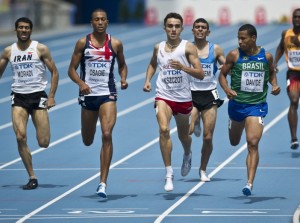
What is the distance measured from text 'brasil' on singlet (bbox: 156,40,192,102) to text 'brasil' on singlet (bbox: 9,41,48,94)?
168 centimetres

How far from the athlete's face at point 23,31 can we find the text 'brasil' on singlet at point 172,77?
1.76 meters

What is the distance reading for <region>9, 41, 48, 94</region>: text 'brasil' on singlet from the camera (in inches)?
625

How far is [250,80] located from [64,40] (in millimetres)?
33061

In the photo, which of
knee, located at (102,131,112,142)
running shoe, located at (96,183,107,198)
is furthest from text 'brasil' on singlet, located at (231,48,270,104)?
running shoe, located at (96,183,107,198)

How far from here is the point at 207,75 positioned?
16.6 m

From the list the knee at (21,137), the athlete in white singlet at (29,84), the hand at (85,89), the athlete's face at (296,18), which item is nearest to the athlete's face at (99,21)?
the hand at (85,89)

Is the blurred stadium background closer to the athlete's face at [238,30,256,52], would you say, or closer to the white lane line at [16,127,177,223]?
the white lane line at [16,127,177,223]

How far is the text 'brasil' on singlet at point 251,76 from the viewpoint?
14.9 m

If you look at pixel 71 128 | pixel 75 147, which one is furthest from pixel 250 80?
pixel 71 128

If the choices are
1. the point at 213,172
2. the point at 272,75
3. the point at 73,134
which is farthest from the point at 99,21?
the point at 73,134

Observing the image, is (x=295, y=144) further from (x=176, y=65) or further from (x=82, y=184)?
(x=176, y=65)

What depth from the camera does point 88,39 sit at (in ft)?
49.8

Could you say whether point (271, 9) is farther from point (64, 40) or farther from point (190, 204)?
point (190, 204)

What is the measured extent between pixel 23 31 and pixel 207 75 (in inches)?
101
